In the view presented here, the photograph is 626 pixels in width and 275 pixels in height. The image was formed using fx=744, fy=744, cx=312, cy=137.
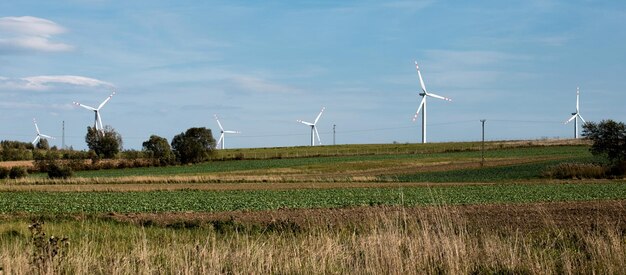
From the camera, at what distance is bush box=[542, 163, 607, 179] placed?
2931 inches

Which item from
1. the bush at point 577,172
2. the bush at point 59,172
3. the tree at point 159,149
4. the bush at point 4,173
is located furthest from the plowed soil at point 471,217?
the tree at point 159,149

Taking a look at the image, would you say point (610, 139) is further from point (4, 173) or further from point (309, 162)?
point (4, 173)

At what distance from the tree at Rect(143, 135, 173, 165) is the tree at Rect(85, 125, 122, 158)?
1262 centimetres

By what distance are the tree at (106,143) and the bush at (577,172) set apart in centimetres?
7757

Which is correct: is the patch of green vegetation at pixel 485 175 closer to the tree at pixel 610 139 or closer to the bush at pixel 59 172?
the tree at pixel 610 139

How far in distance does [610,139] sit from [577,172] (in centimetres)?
583

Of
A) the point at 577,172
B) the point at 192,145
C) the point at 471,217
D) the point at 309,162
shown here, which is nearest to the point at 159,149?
the point at 192,145

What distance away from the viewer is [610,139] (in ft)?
253

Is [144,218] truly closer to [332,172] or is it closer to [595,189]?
[595,189]

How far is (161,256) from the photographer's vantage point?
14.8m

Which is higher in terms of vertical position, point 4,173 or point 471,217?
point 4,173

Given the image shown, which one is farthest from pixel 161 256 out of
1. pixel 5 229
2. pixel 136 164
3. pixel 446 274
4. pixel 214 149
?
pixel 214 149

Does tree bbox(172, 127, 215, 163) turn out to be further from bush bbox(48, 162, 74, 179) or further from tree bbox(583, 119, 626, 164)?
tree bbox(583, 119, 626, 164)

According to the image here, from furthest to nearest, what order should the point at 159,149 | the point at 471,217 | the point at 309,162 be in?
the point at 159,149 → the point at 309,162 → the point at 471,217
